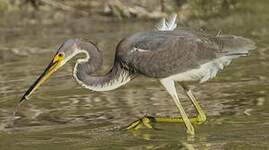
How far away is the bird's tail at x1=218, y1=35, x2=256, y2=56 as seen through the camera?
31.3ft

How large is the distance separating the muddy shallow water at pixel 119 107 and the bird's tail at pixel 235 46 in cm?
79

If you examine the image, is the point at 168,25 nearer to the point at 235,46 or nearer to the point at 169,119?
the point at 235,46

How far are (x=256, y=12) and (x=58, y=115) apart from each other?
811 centimetres

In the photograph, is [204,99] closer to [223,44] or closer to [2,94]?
[223,44]

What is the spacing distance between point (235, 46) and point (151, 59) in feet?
3.18

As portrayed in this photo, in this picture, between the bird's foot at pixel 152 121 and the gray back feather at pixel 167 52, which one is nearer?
the gray back feather at pixel 167 52

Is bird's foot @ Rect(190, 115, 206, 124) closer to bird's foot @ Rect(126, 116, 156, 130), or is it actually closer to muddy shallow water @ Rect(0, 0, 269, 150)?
muddy shallow water @ Rect(0, 0, 269, 150)

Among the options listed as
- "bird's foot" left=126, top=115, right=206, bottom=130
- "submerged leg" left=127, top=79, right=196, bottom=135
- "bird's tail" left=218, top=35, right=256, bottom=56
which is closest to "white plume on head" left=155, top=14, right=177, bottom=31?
"bird's tail" left=218, top=35, right=256, bottom=56

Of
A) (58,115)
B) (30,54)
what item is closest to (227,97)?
(58,115)

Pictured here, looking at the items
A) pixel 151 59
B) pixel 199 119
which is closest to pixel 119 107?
pixel 199 119

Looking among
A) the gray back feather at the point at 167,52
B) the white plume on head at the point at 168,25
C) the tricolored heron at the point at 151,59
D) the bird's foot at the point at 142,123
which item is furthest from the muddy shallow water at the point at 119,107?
the white plume on head at the point at 168,25

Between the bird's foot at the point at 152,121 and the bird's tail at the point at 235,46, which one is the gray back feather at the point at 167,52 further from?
the bird's foot at the point at 152,121

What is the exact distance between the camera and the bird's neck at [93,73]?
9320 millimetres

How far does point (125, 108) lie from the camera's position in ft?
35.8
